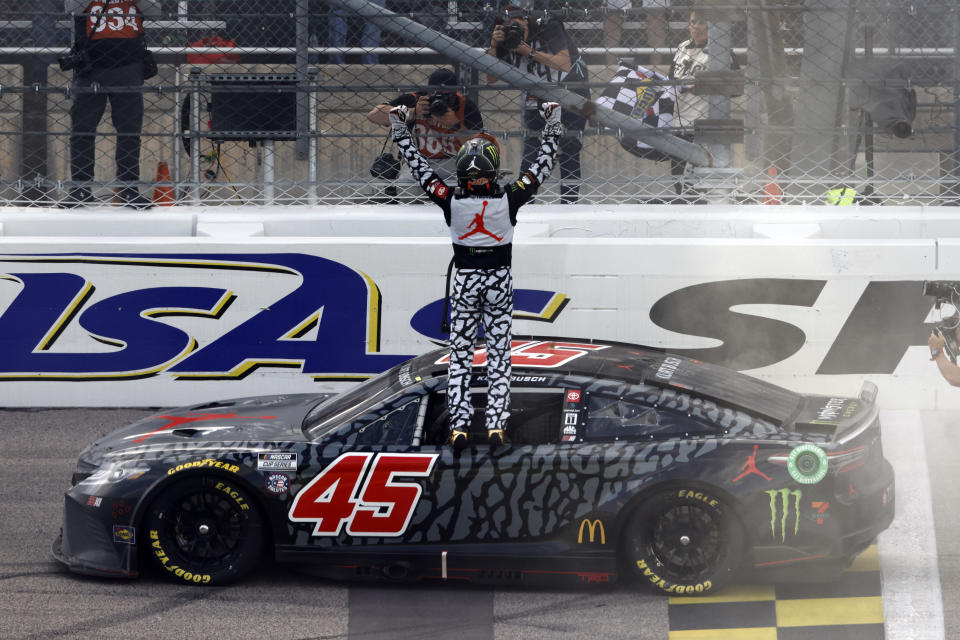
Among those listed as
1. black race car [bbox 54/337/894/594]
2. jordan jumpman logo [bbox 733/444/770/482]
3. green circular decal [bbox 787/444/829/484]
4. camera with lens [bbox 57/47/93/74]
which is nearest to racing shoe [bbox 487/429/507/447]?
black race car [bbox 54/337/894/594]

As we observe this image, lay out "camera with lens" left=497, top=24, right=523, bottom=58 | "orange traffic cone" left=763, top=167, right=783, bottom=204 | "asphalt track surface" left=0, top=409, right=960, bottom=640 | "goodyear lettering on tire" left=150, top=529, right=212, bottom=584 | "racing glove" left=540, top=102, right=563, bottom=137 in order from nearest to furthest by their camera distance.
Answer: "asphalt track surface" left=0, top=409, right=960, bottom=640 → "goodyear lettering on tire" left=150, top=529, right=212, bottom=584 → "racing glove" left=540, top=102, right=563, bottom=137 → "camera with lens" left=497, top=24, right=523, bottom=58 → "orange traffic cone" left=763, top=167, right=783, bottom=204

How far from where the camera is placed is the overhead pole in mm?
9086

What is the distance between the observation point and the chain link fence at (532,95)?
9000mm

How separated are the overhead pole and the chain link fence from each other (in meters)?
0.02

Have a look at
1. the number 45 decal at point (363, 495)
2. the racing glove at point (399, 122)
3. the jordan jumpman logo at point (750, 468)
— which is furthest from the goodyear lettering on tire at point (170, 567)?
the jordan jumpman logo at point (750, 468)

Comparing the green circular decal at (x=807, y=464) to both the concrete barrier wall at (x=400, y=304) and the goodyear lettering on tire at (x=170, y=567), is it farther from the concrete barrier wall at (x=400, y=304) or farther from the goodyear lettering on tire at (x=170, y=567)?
the concrete barrier wall at (x=400, y=304)

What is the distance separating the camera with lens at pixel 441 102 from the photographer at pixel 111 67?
215cm

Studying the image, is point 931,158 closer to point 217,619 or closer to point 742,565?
point 742,565

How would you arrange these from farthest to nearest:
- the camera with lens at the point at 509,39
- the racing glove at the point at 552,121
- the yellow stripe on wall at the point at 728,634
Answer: the camera with lens at the point at 509,39 → the racing glove at the point at 552,121 → the yellow stripe on wall at the point at 728,634

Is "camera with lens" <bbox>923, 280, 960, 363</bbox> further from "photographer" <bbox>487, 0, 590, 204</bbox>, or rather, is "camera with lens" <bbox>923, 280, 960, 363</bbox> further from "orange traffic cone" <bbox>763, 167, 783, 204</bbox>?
"photographer" <bbox>487, 0, 590, 204</bbox>

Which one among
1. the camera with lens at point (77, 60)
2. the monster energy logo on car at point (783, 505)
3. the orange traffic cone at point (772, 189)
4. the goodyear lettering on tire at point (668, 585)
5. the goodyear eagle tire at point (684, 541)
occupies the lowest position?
the goodyear lettering on tire at point (668, 585)

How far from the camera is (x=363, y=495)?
5.72 metres

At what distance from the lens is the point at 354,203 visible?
1011 cm

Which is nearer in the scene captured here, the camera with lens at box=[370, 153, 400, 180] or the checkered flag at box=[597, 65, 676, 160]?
the checkered flag at box=[597, 65, 676, 160]
